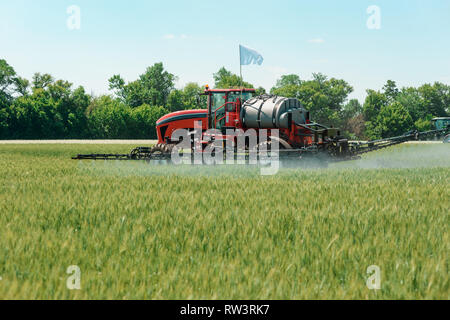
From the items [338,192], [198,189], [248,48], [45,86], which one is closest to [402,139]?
[248,48]

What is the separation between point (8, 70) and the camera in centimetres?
9912

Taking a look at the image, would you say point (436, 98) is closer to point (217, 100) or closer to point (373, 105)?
point (373, 105)

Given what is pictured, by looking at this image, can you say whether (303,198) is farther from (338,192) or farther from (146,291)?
(146,291)

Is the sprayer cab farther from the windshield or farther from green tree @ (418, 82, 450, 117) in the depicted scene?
green tree @ (418, 82, 450, 117)

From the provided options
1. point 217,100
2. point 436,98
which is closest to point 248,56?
point 217,100

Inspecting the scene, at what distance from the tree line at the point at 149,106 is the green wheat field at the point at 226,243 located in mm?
74128

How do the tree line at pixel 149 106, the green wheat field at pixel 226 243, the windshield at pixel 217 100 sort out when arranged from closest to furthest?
the green wheat field at pixel 226 243
the windshield at pixel 217 100
the tree line at pixel 149 106

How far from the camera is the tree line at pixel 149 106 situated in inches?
3268

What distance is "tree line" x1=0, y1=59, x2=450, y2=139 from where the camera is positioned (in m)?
83.0

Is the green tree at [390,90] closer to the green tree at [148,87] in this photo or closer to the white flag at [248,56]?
the green tree at [148,87]

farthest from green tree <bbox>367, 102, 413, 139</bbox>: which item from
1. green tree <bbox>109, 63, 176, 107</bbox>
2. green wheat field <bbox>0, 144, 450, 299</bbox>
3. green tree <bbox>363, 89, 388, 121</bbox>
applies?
green wheat field <bbox>0, 144, 450, 299</bbox>

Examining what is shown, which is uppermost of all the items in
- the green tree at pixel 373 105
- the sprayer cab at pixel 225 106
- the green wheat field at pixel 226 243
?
the green tree at pixel 373 105

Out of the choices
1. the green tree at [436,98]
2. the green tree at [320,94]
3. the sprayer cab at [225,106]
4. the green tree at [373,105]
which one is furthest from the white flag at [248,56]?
the green tree at [436,98]

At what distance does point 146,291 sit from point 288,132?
1352 cm
